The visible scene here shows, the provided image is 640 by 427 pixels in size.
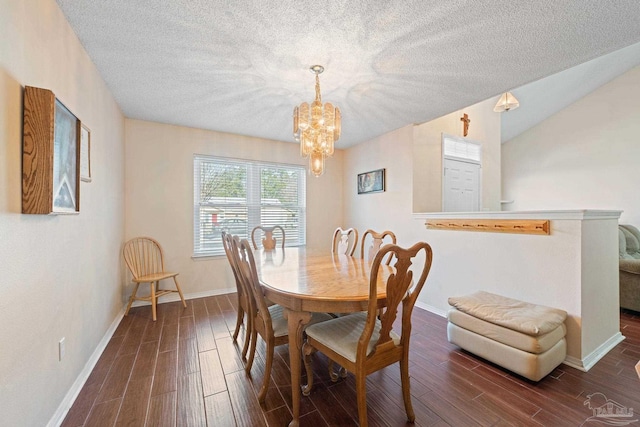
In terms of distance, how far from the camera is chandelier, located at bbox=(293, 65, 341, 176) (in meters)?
2.23

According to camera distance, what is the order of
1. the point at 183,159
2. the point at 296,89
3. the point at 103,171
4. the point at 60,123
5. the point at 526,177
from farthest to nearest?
the point at 526,177
the point at 183,159
the point at 296,89
the point at 103,171
the point at 60,123

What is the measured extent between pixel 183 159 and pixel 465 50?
353 cm

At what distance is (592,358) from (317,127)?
116 inches

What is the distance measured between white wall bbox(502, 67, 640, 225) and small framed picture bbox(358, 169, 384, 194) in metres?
4.19

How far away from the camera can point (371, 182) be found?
4297 millimetres

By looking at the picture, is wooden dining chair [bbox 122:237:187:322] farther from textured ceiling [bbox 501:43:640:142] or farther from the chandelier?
textured ceiling [bbox 501:43:640:142]

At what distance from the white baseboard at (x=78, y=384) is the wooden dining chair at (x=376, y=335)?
1.44 m

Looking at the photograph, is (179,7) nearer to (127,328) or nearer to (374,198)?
(127,328)

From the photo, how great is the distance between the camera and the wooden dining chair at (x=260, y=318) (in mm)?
1644

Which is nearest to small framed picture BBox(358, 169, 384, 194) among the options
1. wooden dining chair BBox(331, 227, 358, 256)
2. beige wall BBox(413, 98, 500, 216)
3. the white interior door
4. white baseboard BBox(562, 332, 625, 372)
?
beige wall BBox(413, 98, 500, 216)

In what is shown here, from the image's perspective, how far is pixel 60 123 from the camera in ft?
4.71

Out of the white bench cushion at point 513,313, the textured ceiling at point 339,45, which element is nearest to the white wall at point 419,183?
the white bench cushion at point 513,313

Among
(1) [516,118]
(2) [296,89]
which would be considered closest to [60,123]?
(2) [296,89]

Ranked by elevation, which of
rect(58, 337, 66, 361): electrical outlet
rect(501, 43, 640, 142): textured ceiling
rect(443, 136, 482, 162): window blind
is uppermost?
rect(501, 43, 640, 142): textured ceiling
